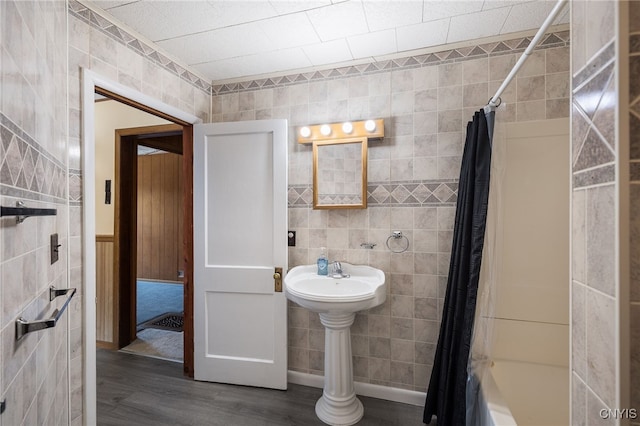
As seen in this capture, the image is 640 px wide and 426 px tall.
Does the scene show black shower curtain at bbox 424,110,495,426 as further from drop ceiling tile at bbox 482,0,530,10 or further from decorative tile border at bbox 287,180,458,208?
drop ceiling tile at bbox 482,0,530,10

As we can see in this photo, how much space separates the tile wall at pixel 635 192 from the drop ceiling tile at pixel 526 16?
1310 millimetres

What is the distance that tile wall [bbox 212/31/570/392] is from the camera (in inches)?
72.1

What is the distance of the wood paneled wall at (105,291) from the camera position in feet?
9.01

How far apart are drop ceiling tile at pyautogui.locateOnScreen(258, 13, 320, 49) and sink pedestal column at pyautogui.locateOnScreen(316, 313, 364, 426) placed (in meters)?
1.72

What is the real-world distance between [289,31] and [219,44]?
0.49 metres

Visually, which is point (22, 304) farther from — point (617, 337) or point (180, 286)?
point (180, 286)

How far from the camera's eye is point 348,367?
6.15 feet

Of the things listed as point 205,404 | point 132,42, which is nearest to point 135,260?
point 205,404

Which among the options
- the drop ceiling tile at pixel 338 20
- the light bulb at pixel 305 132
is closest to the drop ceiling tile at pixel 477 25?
the drop ceiling tile at pixel 338 20

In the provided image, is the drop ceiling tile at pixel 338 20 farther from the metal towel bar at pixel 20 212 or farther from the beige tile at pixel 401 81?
the metal towel bar at pixel 20 212

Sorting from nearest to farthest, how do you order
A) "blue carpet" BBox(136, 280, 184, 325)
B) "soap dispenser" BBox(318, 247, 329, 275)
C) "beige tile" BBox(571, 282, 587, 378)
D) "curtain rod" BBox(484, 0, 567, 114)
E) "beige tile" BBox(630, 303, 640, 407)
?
1. "beige tile" BBox(630, 303, 640, 407)
2. "beige tile" BBox(571, 282, 587, 378)
3. "curtain rod" BBox(484, 0, 567, 114)
4. "soap dispenser" BBox(318, 247, 329, 275)
5. "blue carpet" BBox(136, 280, 184, 325)

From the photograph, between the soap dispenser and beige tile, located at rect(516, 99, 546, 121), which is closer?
beige tile, located at rect(516, 99, 546, 121)

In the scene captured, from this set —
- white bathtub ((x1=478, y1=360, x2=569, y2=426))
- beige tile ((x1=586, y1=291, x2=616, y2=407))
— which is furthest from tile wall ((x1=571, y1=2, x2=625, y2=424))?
white bathtub ((x1=478, y1=360, x2=569, y2=426))

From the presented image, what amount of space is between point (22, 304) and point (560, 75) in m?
2.66
